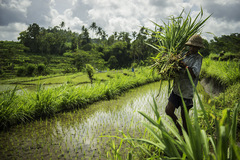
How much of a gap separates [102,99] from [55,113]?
5.85 ft

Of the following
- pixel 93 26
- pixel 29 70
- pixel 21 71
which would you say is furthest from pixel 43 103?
pixel 93 26

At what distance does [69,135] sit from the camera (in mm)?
2590

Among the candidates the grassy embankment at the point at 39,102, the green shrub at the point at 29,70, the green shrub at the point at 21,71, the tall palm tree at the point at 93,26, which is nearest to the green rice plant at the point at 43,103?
the grassy embankment at the point at 39,102

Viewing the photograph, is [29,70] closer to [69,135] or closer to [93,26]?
[69,135]

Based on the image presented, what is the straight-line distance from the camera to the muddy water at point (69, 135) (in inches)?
81.3

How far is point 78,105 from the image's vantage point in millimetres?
4199

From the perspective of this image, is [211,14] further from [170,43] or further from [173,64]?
[173,64]

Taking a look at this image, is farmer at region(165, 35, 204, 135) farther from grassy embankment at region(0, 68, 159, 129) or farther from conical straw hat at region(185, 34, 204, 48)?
grassy embankment at region(0, 68, 159, 129)

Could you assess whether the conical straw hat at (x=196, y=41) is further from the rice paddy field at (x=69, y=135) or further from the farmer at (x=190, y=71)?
the rice paddy field at (x=69, y=135)

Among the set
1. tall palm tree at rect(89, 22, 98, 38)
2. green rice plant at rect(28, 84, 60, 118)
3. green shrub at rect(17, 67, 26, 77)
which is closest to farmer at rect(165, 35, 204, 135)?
green rice plant at rect(28, 84, 60, 118)

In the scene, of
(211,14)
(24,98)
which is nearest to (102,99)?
(24,98)

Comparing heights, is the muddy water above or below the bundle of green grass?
below

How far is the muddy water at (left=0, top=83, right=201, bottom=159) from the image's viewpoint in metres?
2.06

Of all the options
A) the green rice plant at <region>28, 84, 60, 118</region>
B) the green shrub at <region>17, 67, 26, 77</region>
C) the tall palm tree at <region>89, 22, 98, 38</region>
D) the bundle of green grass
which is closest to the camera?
the bundle of green grass
